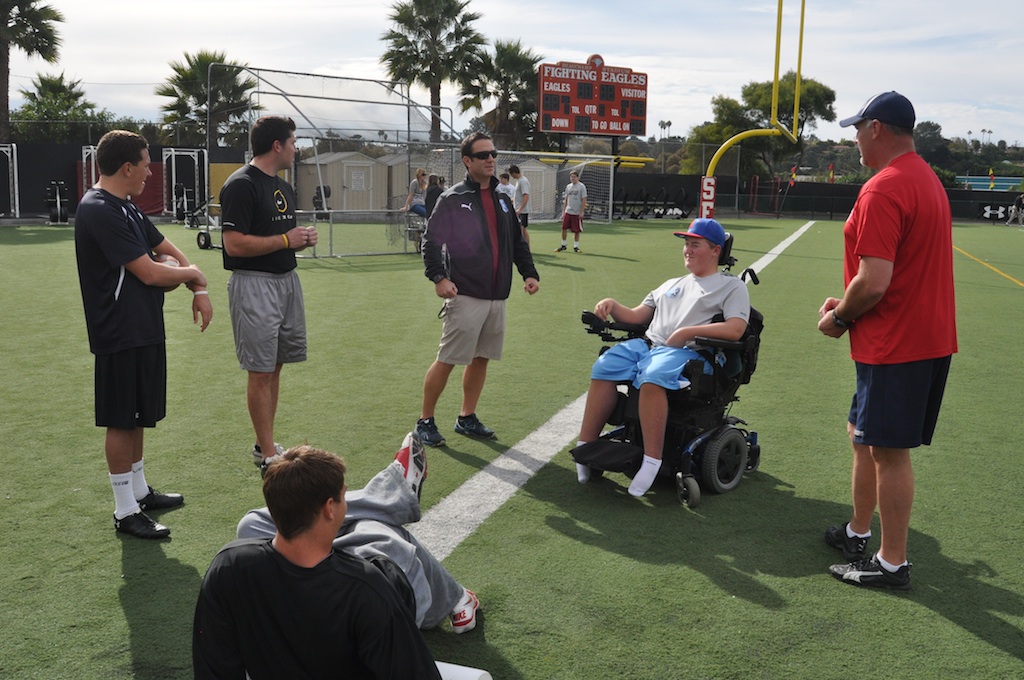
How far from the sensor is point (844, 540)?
4270 mm

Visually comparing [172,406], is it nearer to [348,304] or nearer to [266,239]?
[266,239]

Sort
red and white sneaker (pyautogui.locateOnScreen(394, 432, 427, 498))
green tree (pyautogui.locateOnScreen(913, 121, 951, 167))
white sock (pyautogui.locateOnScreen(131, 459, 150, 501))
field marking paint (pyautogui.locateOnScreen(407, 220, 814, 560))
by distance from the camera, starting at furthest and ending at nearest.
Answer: green tree (pyautogui.locateOnScreen(913, 121, 951, 167)) → white sock (pyautogui.locateOnScreen(131, 459, 150, 501)) → field marking paint (pyautogui.locateOnScreen(407, 220, 814, 560)) → red and white sneaker (pyautogui.locateOnScreen(394, 432, 427, 498))

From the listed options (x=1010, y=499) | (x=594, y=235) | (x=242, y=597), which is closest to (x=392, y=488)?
(x=242, y=597)

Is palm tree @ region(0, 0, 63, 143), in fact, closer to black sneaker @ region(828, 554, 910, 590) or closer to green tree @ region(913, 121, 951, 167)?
black sneaker @ region(828, 554, 910, 590)

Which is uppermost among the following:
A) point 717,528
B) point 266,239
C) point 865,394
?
point 266,239

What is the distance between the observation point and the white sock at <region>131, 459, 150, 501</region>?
14.9 feet

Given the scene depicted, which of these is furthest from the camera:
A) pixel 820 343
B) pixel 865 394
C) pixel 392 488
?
pixel 820 343

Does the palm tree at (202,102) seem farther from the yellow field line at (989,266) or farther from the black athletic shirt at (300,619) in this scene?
the black athletic shirt at (300,619)

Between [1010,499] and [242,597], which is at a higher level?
[242,597]

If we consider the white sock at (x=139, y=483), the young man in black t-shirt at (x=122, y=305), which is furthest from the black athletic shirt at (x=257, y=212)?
the white sock at (x=139, y=483)

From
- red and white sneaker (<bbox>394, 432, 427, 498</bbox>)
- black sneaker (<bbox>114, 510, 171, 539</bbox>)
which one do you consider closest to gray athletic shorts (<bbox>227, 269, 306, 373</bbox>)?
black sneaker (<bbox>114, 510, 171, 539</bbox>)

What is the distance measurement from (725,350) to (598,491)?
3.37 ft

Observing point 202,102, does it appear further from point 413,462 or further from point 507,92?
point 413,462

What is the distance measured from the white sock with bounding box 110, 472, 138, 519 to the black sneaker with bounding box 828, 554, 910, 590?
321 centimetres
